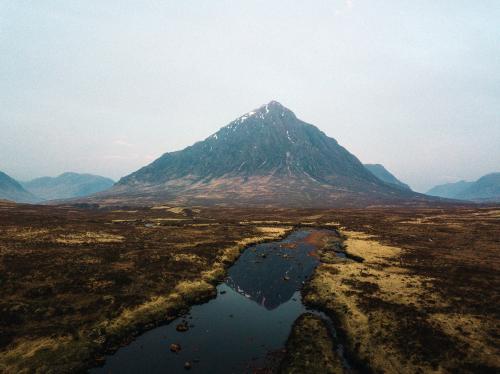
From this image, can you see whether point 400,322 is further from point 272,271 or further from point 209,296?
point 272,271

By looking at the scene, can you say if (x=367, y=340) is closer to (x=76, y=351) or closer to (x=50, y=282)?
(x=76, y=351)

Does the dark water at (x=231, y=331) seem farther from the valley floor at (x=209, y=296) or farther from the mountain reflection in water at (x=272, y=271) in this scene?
the valley floor at (x=209, y=296)

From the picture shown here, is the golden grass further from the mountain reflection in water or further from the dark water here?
the dark water

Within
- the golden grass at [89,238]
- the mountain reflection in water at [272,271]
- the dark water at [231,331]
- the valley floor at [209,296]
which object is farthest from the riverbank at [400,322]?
the golden grass at [89,238]

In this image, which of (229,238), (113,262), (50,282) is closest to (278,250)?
(229,238)

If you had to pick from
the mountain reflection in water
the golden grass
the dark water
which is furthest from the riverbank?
the golden grass

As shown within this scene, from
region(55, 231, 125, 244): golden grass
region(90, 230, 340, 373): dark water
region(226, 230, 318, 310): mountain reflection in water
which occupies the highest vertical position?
region(55, 231, 125, 244): golden grass
